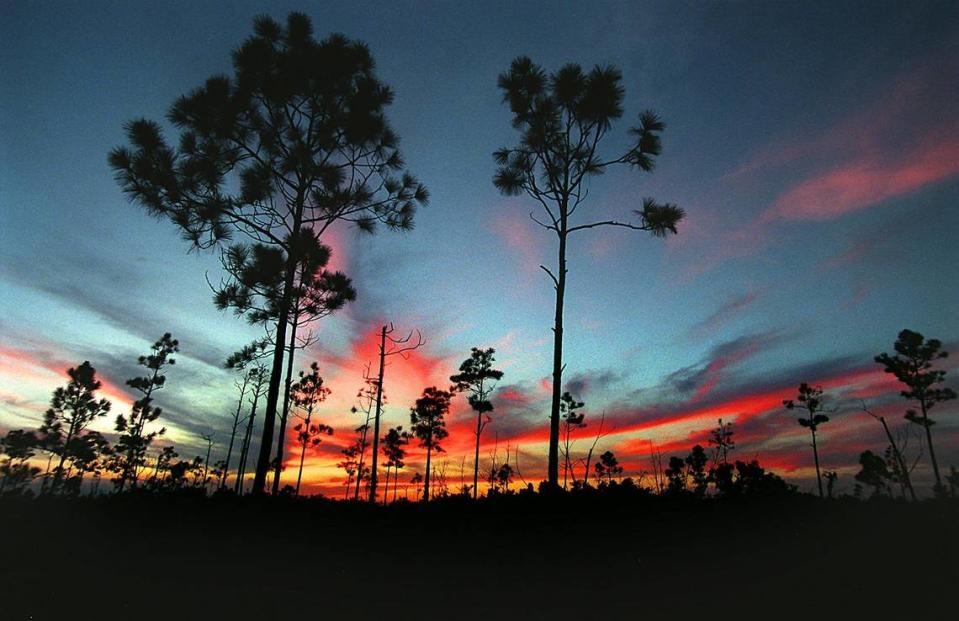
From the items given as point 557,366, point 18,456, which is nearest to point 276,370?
point 557,366

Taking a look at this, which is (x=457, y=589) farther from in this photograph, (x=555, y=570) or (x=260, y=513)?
(x=260, y=513)

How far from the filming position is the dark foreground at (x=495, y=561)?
6496 mm

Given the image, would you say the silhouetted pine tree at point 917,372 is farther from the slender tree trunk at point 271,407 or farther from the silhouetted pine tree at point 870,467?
the slender tree trunk at point 271,407

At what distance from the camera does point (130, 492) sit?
11922 mm

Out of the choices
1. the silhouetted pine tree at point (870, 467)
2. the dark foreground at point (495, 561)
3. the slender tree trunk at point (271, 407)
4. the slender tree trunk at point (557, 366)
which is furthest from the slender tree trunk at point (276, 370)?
the silhouetted pine tree at point (870, 467)

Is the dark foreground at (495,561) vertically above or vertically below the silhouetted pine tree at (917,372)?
below

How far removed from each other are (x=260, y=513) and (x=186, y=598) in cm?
360

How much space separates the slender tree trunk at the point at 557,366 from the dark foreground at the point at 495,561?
8.68ft

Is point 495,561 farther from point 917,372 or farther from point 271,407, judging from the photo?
point 917,372

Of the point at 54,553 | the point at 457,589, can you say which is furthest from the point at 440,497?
the point at 54,553

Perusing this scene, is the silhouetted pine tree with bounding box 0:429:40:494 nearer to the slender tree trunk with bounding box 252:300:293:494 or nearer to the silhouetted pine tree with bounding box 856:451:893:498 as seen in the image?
the slender tree trunk with bounding box 252:300:293:494

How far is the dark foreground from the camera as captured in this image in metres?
6.50

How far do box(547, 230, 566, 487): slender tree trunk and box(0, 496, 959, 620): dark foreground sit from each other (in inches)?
104

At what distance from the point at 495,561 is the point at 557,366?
7.37m
